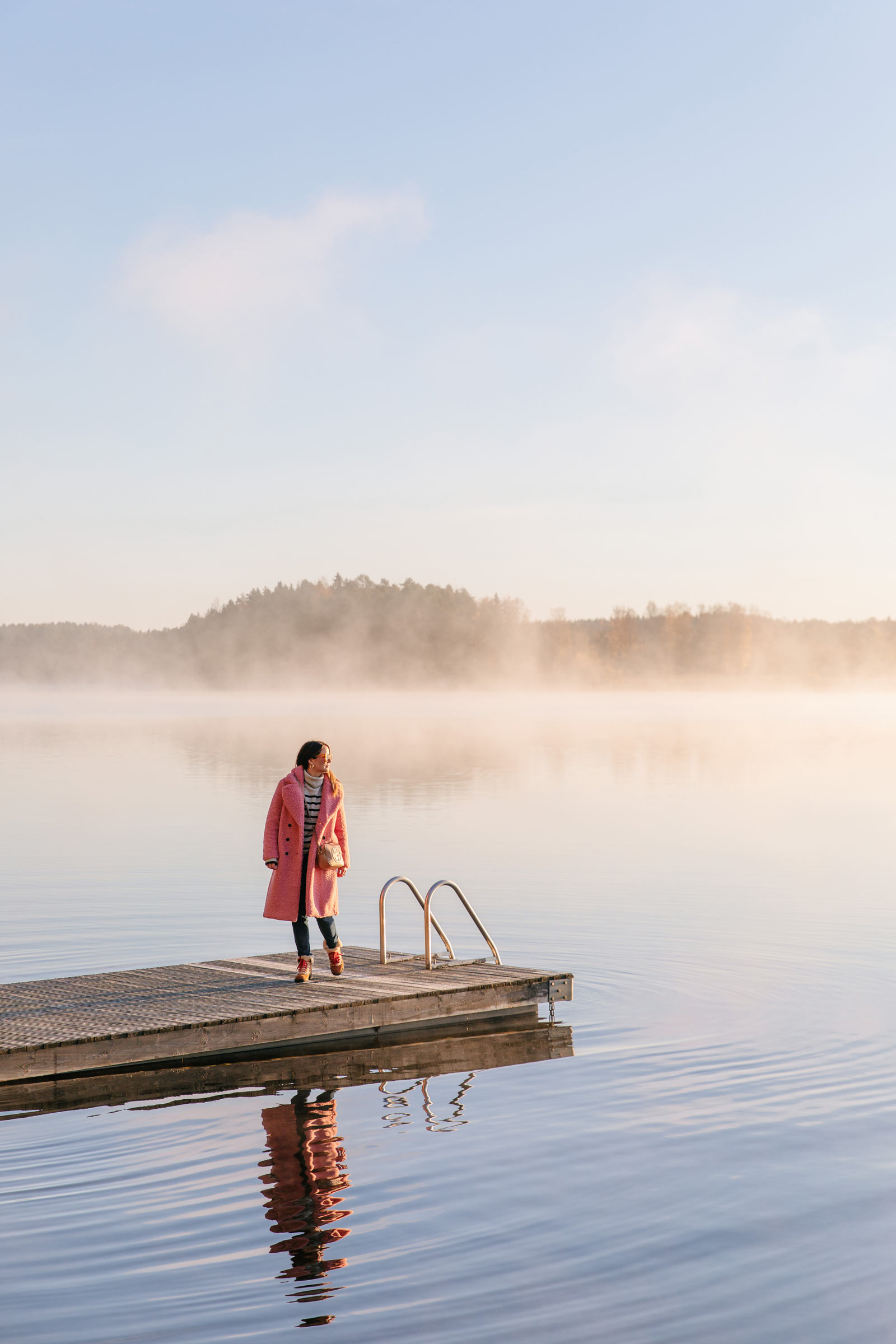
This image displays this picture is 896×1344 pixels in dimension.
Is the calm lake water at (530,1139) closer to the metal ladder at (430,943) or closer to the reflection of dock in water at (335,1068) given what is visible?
the reflection of dock in water at (335,1068)

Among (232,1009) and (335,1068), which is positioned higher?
(232,1009)

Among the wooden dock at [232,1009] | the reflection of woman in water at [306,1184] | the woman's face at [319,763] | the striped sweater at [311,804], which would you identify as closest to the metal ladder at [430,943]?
the wooden dock at [232,1009]

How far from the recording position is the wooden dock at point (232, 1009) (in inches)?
408

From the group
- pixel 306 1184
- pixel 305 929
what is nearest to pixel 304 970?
pixel 305 929

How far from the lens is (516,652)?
182 metres

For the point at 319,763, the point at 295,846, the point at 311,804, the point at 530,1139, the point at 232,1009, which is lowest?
the point at 530,1139

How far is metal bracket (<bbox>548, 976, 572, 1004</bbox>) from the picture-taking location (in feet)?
42.7

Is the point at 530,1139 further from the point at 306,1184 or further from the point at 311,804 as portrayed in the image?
the point at 311,804

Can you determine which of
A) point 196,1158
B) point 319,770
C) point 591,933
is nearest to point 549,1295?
point 196,1158

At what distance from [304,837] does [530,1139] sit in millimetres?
3612

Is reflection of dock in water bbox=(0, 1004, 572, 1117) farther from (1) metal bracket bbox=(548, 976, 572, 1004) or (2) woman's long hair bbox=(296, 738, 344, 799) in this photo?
(2) woman's long hair bbox=(296, 738, 344, 799)

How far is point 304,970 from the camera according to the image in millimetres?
12477

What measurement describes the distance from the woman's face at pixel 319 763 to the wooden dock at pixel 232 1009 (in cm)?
186

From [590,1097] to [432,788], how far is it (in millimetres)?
30185
